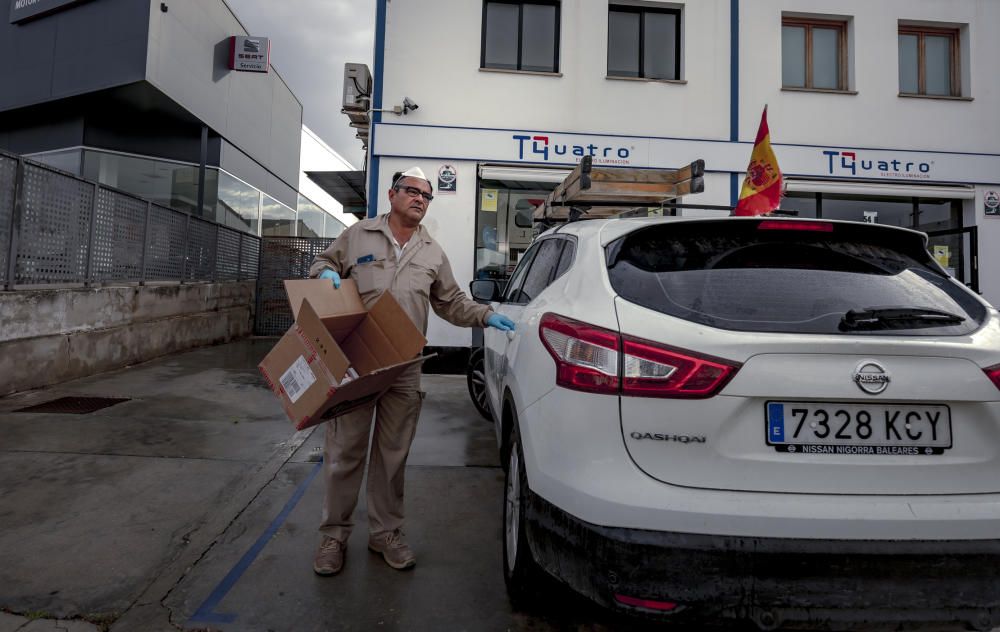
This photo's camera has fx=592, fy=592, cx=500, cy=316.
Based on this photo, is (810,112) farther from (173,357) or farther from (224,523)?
(173,357)

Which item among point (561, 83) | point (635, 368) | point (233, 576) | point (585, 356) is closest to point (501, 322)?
point (585, 356)

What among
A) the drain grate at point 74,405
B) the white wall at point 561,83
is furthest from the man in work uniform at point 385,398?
the white wall at point 561,83

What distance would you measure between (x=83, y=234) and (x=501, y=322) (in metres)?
6.67

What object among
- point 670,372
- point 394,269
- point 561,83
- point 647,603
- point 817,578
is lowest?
point 647,603

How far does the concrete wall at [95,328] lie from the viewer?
19.7ft

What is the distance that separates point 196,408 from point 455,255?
14.4 feet

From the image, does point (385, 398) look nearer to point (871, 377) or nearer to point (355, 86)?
point (871, 377)

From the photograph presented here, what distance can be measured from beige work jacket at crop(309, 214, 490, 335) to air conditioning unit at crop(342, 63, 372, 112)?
297 inches

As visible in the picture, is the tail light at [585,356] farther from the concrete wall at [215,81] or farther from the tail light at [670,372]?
the concrete wall at [215,81]

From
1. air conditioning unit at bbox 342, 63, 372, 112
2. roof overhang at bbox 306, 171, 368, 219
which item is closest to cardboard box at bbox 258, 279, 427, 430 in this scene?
air conditioning unit at bbox 342, 63, 372, 112

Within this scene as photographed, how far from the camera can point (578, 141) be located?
30.1 feet

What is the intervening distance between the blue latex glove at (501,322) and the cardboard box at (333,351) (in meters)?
0.36

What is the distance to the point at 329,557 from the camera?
2742 millimetres

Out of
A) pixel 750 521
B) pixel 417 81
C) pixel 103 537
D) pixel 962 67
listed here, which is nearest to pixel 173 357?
pixel 417 81
